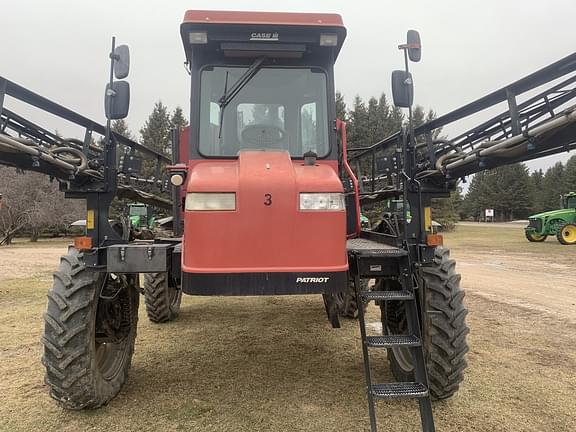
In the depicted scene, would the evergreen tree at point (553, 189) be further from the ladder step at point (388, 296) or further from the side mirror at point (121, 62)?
the side mirror at point (121, 62)

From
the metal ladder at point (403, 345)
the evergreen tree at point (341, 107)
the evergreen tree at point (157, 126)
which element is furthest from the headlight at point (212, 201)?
the evergreen tree at point (157, 126)

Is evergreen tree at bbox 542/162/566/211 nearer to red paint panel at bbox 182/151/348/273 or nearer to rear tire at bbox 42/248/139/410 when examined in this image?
red paint panel at bbox 182/151/348/273

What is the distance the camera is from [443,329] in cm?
392

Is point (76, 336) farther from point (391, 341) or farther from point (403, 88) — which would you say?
point (403, 88)

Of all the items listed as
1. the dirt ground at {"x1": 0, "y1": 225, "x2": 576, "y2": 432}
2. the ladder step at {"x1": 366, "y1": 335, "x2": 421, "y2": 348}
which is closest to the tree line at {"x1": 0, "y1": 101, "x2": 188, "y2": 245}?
the dirt ground at {"x1": 0, "y1": 225, "x2": 576, "y2": 432}

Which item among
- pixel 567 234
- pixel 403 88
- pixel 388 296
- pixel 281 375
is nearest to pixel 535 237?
pixel 567 234

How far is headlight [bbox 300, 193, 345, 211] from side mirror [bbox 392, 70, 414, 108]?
1.19 meters

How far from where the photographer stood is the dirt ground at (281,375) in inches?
150

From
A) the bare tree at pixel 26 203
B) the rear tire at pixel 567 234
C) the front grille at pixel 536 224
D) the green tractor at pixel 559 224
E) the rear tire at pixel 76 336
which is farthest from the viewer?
the bare tree at pixel 26 203

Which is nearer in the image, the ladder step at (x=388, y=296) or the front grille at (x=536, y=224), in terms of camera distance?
the ladder step at (x=388, y=296)

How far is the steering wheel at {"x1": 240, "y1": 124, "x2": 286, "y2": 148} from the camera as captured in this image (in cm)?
415

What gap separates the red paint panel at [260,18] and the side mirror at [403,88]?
2.14ft

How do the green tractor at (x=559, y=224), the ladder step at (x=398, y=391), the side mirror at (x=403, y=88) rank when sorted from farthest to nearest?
the green tractor at (x=559, y=224) < the side mirror at (x=403, y=88) < the ladder step at (x=398, y=391)

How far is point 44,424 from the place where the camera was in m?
3.73
